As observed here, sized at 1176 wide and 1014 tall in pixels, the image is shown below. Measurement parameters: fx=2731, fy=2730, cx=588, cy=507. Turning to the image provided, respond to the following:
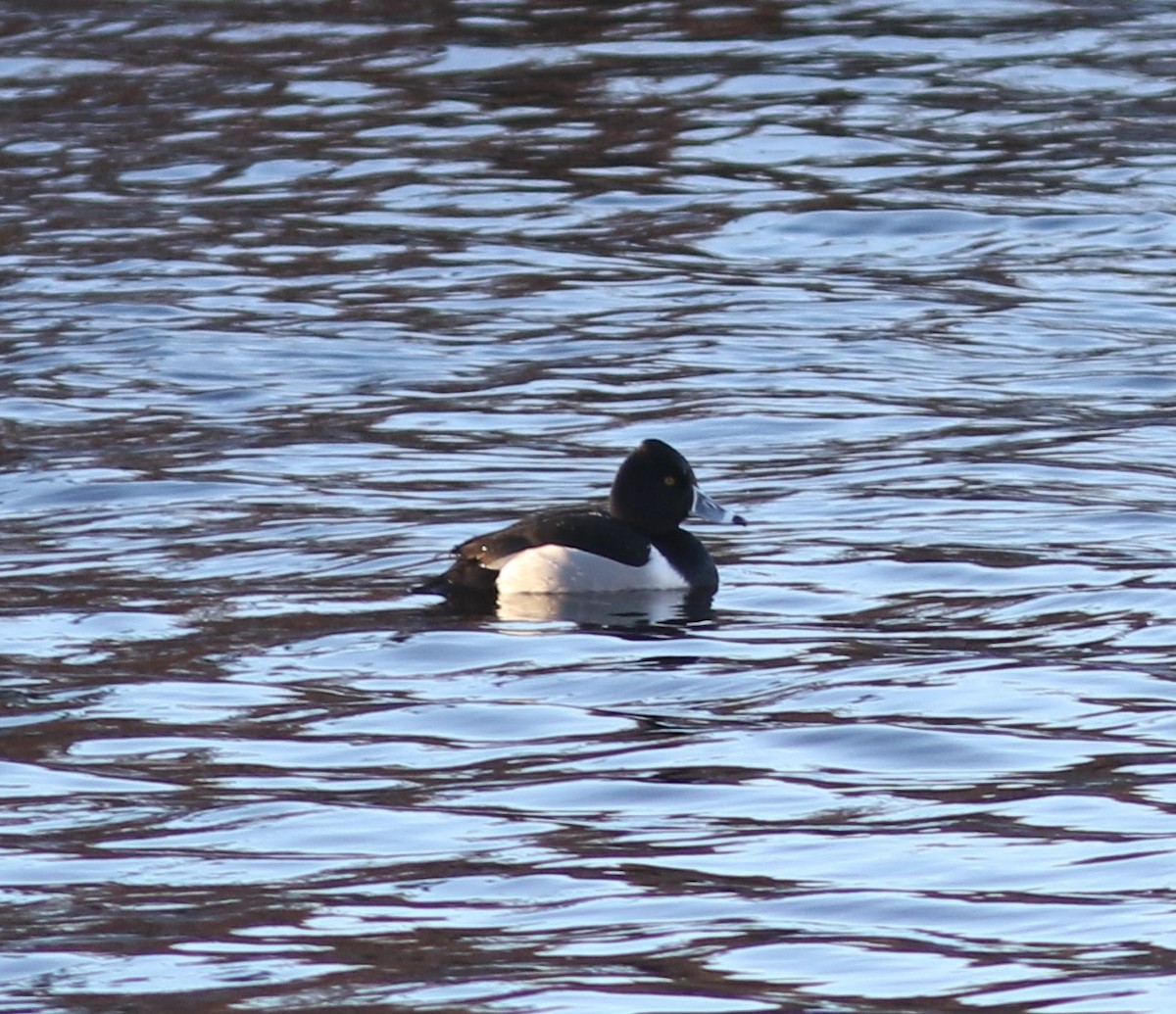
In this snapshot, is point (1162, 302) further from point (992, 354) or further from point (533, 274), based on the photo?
point (533, 274)

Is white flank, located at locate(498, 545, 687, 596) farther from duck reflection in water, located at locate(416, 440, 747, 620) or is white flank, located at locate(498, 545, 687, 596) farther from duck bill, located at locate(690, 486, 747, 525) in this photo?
duck bill, located at locate(690, 486, 747, 525)

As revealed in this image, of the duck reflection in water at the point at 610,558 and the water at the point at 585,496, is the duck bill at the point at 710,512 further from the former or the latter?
the water at the point at 585,496

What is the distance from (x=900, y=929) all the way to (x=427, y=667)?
11.4 feet

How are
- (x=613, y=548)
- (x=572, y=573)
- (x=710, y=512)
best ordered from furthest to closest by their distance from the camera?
(x=710, y=512), (x=613, y=548), (x=572, y=573)

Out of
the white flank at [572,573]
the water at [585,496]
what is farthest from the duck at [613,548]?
the water at [585,496]

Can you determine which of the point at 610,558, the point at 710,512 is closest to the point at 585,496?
the point at 710,512

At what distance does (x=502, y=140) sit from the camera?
21609mm

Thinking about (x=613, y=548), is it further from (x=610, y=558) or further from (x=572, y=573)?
(x=572, y=573)

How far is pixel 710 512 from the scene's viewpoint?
11320 millimetres

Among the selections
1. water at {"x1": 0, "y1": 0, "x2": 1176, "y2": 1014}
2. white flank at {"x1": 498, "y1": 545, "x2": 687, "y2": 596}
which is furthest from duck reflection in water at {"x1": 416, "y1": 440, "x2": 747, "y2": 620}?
water at {"x1": 0, "y1": 0, "x2": 1176, "y2": 1014}

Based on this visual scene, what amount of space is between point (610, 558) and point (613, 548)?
0.05 m

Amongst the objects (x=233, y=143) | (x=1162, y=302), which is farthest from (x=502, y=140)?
(x=1162, y=302)

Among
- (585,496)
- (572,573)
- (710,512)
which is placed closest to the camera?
(572,573)

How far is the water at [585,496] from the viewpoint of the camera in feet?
21.4
